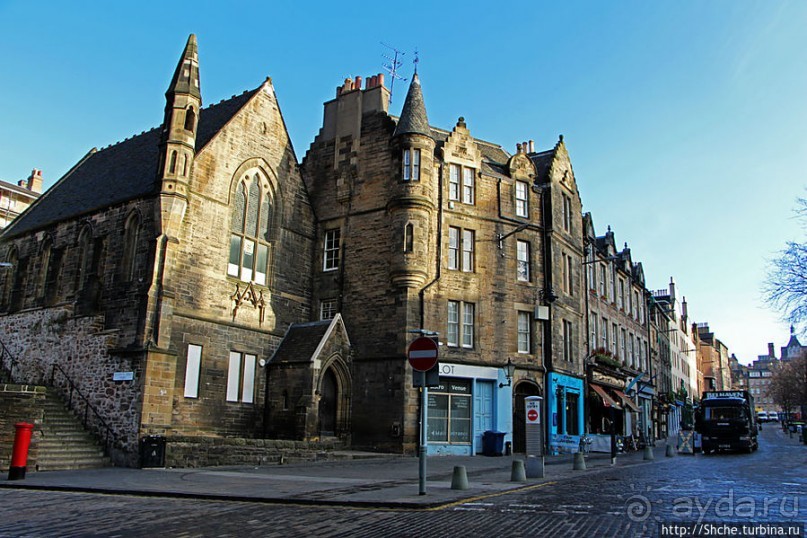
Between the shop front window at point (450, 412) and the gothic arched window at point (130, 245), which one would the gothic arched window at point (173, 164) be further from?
the shop front window at point (450, 412)

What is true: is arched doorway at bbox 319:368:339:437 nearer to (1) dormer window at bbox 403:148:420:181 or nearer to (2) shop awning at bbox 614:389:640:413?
(1) dormer window at bbox 403:148:420:181

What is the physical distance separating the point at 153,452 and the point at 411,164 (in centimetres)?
1506

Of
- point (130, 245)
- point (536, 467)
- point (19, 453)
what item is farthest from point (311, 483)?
point (130, 245)

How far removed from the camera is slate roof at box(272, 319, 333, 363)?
2617 cm

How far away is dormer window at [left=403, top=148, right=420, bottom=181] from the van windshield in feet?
64.6

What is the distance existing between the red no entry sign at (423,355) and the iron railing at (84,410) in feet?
43.0

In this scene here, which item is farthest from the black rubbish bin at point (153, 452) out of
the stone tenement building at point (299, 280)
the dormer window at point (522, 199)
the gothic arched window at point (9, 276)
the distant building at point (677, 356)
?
the distant building at point (677, 356)

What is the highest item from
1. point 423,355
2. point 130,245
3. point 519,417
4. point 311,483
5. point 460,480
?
point 130,245

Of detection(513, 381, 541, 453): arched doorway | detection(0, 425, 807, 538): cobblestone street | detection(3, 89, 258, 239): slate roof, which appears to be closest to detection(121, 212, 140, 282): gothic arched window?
detection(3, 89, 258, 239): slate roof

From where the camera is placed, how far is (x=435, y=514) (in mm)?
10547

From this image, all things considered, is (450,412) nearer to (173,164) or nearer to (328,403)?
(328,403)

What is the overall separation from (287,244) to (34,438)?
13.4 metres

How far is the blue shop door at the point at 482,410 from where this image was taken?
28000 mm

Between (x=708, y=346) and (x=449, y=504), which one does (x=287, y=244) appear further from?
(x=708, y=346)
